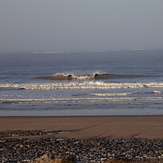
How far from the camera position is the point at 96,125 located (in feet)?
56.7

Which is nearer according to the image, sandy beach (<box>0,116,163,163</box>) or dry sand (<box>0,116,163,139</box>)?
sandy beach (<box>0,116,163,163</box>)

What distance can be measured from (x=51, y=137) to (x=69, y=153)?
3.03 m

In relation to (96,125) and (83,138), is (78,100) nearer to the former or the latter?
(96,125)

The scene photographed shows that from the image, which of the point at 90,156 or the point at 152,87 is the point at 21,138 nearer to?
the point at 90,156

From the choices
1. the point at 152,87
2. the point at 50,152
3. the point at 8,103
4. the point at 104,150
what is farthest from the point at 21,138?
the point at 152,87

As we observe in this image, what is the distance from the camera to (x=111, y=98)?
26438 millimetres

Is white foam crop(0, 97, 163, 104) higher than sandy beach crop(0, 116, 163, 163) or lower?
higher

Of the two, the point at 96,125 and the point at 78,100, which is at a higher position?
the point at 78,100

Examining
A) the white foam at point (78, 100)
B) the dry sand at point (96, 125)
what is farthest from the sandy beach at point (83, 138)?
the white foam at point (78, 100)

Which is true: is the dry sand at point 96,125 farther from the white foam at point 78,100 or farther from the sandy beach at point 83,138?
the white foam at point 78,100

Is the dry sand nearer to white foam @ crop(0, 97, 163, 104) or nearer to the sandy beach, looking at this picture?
the sandy beach

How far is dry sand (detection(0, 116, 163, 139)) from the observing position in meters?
15.4

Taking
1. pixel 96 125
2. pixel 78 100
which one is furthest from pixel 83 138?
pixel 78 100

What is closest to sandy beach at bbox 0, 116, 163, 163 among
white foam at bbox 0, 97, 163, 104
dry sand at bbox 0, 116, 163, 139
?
dry sand at bbox 0, 116, 163, 139
